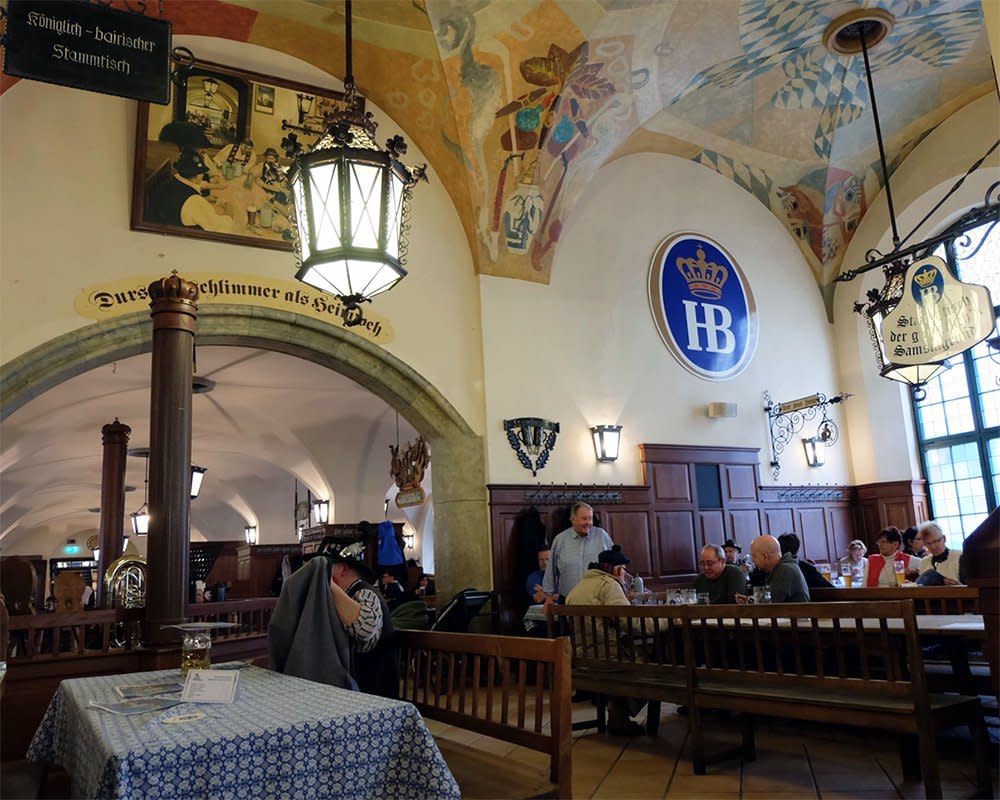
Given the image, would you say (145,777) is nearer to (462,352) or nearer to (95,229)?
(95,229)

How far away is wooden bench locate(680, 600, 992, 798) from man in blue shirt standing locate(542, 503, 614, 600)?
2.27 meters

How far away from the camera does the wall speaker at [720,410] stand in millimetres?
9898

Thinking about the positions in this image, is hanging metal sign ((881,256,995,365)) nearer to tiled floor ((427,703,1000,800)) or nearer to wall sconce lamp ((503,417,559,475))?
tiled floor ((427,703,1000,800))

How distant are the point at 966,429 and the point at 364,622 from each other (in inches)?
387

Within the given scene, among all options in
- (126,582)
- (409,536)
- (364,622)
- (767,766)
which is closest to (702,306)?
(767,766)

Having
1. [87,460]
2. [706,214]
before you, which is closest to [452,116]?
[706,214]

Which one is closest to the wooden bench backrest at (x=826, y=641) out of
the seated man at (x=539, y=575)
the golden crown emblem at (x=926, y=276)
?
the seated man at (x=539, y=575)

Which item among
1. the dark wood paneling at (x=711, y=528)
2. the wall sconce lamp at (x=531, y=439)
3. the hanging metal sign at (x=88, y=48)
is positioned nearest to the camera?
the hanging metal sign at (x=88, y=48)

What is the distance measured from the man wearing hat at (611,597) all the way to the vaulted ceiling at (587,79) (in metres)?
3.85

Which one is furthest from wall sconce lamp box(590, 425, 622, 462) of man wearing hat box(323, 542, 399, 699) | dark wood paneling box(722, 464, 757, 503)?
man wearing hat box(323, 542, 399, 699)

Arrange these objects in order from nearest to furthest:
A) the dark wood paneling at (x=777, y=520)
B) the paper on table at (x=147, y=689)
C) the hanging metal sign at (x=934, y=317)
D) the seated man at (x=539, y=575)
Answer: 1. the paper on table at (x=147, y=689)
2. the hanging metal sign at (x=934, y=317)
3. the seated man at (x=539, y=575)
4. the dark wood paneling at (x=777, y=520)

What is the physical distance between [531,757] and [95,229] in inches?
205

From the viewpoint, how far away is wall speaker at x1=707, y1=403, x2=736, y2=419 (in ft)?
32.5

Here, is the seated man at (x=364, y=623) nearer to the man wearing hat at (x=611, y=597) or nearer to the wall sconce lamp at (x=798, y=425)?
the man wearing hat at (x=611, y=597)
